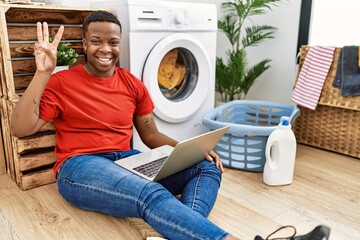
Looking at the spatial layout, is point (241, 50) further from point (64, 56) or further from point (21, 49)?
point (21, 49)

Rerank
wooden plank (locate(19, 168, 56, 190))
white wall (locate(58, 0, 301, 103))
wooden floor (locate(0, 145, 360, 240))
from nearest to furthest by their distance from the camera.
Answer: wooden floor (locate(0, 145, 360, 240)) → wooden plank (locate(19, 168, 56, 190)) → white wall (locate(58, 0, 301, 103))

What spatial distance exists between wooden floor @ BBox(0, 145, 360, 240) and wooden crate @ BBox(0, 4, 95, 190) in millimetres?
79

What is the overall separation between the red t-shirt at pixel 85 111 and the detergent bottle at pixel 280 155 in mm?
695

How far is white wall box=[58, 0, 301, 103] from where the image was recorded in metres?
2.39

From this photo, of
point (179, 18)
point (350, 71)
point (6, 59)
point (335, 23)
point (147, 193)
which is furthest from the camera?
point (335, 23)

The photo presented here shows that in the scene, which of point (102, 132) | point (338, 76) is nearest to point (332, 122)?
point (338, 76)

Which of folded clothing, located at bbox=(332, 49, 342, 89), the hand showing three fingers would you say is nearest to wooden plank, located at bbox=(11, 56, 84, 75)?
the hand showing three fingers

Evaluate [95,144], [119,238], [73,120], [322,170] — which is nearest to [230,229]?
[119,238]

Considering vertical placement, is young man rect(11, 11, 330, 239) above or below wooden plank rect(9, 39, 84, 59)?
below

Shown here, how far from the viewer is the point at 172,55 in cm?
190

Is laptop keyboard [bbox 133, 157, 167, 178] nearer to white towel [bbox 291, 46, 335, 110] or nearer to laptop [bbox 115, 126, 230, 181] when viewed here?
laptop [bbox 115, 126, 230, 181]

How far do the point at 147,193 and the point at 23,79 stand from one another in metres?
1.02

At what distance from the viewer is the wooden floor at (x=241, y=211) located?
1.22 meters

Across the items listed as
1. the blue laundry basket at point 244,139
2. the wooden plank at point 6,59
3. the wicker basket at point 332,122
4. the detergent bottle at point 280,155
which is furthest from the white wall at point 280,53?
the wooden plank at point 6,59
